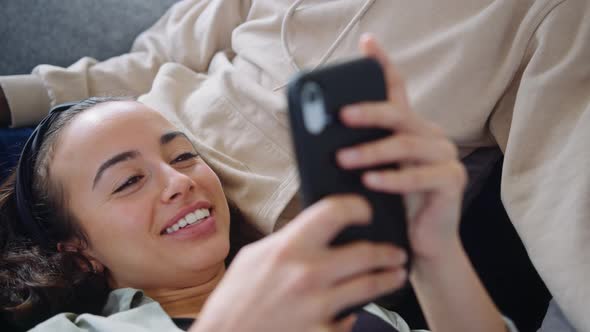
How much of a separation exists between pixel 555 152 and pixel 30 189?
815mm

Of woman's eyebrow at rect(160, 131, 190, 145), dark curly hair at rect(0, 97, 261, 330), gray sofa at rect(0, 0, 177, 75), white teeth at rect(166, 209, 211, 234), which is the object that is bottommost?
dark curly hair at rect(0, 97, 261, 330)

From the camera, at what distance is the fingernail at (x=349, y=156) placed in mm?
397

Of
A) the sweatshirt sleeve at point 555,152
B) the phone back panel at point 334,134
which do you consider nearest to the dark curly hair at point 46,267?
the phone back panel at point 334,134

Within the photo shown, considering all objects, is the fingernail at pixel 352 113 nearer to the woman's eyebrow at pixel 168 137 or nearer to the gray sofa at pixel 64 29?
the woman's eyebrow at pixel 168 137

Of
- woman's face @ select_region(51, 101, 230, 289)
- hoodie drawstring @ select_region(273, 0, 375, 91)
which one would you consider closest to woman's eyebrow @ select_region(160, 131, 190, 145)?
woman's face @ select_region(51, 101, 230, 289)

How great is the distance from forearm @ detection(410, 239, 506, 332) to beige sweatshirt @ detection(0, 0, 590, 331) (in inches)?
7.5

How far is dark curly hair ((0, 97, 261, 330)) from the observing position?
0.79 meters

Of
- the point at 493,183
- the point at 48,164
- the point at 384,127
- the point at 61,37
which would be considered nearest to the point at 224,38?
the point at 61,37

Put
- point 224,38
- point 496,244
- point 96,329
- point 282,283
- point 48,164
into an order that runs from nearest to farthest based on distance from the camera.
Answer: point 282,283
point 96,329
point 48,164
point 496,244
point 224,38

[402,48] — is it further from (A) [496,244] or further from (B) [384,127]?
(B) [384,127]

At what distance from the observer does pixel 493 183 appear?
96 cm

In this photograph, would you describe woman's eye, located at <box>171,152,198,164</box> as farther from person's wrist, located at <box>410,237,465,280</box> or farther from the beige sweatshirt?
person's wrist, located at <box>410,237,465,280</box>

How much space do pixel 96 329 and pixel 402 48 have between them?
644 mm

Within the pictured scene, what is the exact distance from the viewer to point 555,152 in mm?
737
